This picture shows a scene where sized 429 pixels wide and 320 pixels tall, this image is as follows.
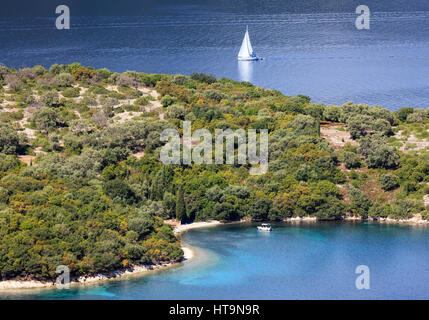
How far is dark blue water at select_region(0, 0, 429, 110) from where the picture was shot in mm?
131875

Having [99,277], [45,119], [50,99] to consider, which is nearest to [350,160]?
[99,277]

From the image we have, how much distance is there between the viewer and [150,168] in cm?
8175

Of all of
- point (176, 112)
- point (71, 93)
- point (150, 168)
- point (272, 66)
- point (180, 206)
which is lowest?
point (180, 206)

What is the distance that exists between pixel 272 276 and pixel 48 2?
504 feet

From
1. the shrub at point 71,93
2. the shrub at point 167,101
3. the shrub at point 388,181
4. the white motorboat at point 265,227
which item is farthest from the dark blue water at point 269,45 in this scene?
the white motorboat at point 265,227

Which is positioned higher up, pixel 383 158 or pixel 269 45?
pixel 269 45

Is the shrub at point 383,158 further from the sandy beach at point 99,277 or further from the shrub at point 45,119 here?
the shrub at point 45,119

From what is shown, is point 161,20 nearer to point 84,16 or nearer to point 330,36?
point 84,16

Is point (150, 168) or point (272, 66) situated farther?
point (272, 66)

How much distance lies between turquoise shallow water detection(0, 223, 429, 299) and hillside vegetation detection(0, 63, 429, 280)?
223 cm

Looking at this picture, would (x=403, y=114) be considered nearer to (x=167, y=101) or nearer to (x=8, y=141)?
(x=167, y=101)

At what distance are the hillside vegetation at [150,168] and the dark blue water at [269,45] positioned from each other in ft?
78.3

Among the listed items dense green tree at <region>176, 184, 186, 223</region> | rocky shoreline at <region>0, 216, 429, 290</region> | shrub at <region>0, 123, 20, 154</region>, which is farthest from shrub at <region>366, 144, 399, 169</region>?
shrub at <region>0, 123, 20, 154</region>

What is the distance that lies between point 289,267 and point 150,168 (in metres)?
23.7
